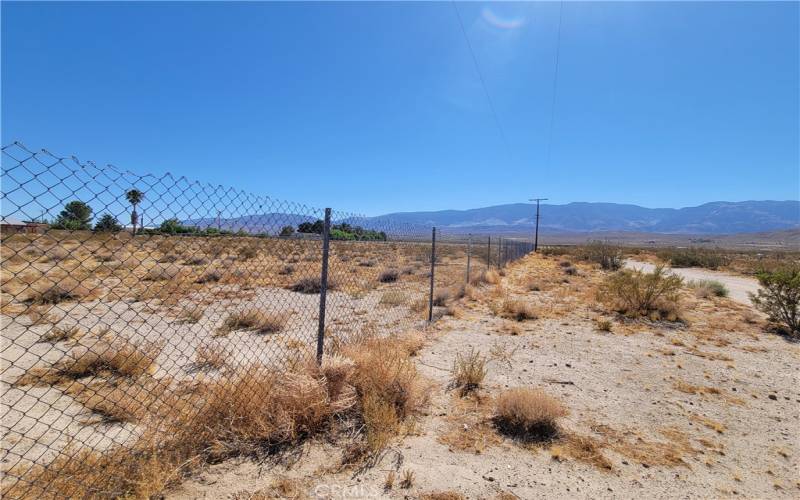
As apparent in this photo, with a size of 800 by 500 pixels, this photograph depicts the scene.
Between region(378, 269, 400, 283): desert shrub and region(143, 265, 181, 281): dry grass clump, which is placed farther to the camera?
region(378, 269, 400, 283): desert shrub

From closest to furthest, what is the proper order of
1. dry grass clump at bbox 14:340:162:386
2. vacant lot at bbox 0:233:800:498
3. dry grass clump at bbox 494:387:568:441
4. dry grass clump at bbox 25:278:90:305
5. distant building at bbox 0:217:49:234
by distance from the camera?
distant building at bbox 0:217:49:234, vacant lot at bbox 0:233:800:498, dry grass clump at bbox 494:387:568:441, dry grass clump at bbox 14:340:162:386, dry grass clump at bbox 25:278:90:305

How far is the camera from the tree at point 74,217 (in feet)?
7.95

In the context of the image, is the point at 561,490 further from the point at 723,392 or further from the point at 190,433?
the point at 723,392

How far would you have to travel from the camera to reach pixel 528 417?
3.76m

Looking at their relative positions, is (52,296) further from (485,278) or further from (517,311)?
(485,278)

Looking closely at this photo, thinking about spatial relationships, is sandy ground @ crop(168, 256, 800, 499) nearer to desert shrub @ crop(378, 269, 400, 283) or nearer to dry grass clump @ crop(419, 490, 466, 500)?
dry grass clump @ crop(419, 490, 466, 500)

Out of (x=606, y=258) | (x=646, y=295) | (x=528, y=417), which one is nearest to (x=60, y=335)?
(x=528, y=417)

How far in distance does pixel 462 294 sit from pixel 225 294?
23.7 ft

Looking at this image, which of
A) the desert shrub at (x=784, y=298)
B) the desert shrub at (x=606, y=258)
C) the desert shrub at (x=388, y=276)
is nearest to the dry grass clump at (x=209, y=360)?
the desert shrub at (x=388, y=276)

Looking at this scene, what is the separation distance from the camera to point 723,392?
4.88 metres

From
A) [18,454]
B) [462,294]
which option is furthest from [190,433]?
[462,294]

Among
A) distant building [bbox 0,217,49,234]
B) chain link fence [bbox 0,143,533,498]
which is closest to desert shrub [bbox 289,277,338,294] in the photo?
chain link fence [bbox 0,143,533,498]

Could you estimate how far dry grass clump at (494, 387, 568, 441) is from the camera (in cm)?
372

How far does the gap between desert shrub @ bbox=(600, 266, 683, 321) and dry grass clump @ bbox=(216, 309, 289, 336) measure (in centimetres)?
861
